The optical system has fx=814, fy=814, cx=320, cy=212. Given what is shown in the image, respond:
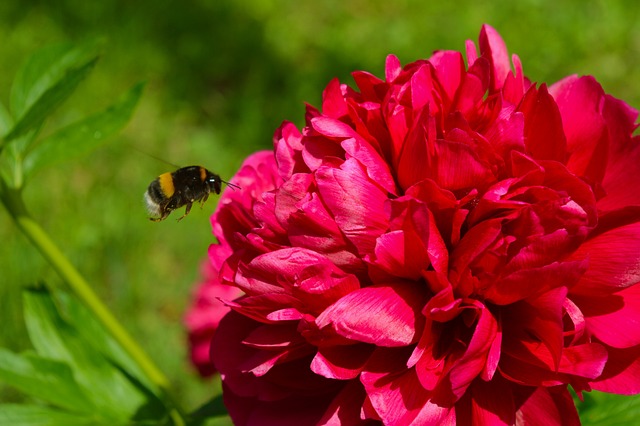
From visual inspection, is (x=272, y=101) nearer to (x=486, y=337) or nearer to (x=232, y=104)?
(x=232, y=104)

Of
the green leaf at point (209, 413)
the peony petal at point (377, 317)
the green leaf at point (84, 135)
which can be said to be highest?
the green leaf at point (84, 135)

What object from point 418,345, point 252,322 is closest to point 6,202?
point 252,322


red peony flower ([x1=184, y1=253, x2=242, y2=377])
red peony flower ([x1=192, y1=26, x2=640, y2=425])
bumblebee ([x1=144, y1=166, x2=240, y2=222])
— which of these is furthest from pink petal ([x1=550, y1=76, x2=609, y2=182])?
red peony flower ([x1=184, y1=253, x2=242, y2=377])

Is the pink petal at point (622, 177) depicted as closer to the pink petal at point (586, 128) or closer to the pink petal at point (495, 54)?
the pink petal at point (586, 128)

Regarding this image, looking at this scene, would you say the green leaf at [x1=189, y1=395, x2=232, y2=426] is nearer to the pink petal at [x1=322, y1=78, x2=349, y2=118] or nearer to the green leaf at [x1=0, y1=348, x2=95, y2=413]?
the green leaf at [x1=0, y1=348, x2=95, y2=413]

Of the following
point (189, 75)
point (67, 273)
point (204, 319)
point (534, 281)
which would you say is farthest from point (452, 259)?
point (189, 75)

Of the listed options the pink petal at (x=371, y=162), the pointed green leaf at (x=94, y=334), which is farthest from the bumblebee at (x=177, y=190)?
the pink petal at (x=371, y=162)

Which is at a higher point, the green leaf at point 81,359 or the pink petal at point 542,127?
the pink petal at point 542,127
